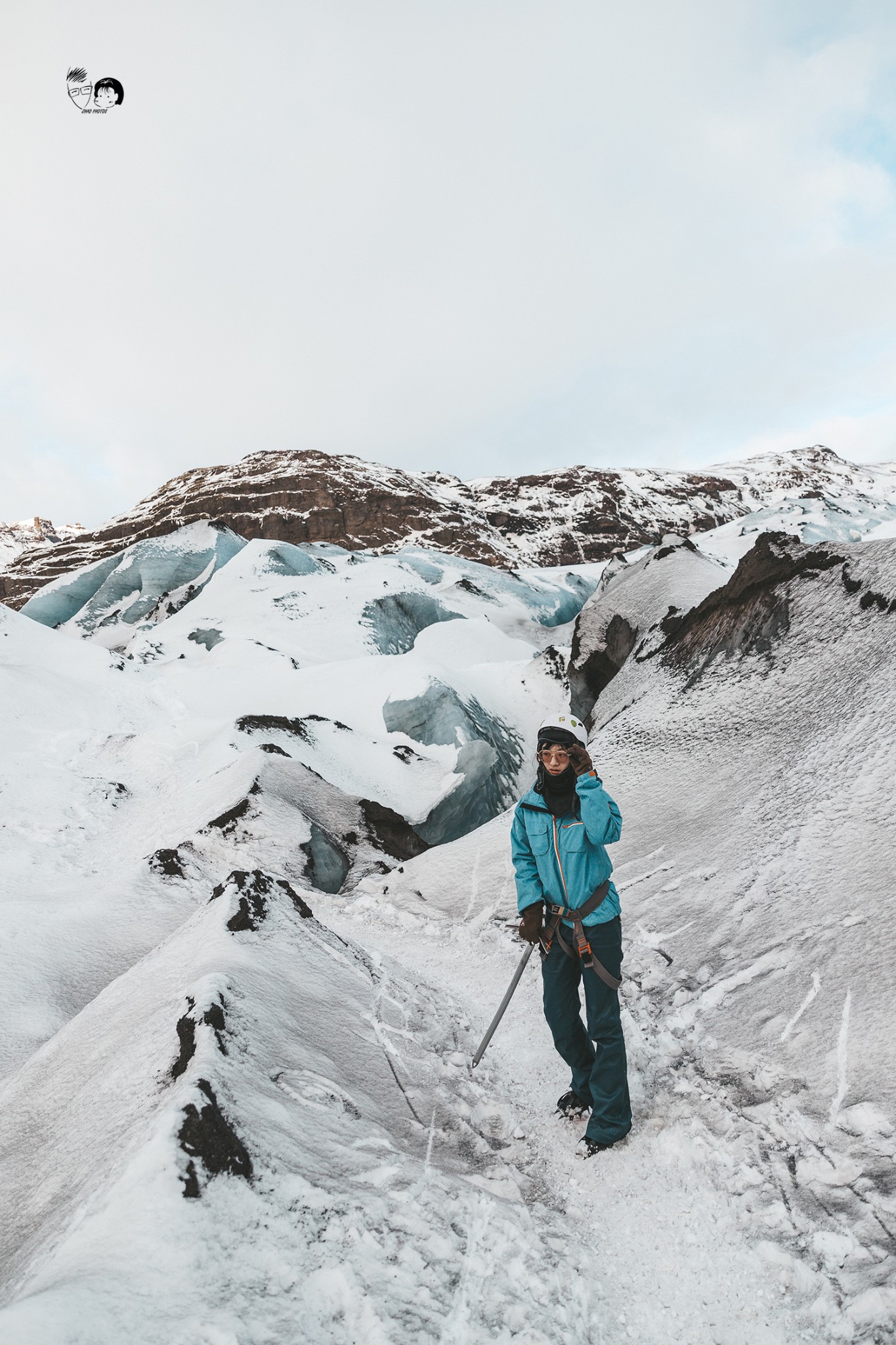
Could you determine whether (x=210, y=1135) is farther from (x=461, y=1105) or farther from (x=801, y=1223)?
(x=801, y=1223)

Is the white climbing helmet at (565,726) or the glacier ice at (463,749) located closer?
the white climbing helmet at (565,726)

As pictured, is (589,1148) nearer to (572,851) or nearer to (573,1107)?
(573,1107)

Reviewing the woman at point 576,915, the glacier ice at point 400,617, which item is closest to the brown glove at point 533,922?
the woman at point 576,915

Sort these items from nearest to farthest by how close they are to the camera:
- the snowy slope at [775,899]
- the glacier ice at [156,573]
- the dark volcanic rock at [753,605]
Result: the snowy slope at [775,899] < the dark volcanic rock at [753,605] < the glacier ice at [156,573]

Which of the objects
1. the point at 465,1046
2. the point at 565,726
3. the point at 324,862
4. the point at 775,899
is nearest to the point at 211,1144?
the point at 465,1046

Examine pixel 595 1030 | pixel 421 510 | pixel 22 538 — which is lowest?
pixel 595 1030

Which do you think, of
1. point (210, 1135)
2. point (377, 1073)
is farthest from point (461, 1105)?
point (210, 1135)

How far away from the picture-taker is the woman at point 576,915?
12.1 ft

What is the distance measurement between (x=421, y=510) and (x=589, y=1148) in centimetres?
9504

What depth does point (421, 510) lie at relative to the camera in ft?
312

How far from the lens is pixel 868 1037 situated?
148 inches

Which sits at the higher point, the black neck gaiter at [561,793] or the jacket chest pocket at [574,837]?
the black neck gaiter at [561,793]

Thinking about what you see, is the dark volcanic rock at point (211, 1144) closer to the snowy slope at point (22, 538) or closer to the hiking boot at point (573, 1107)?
the hiking boot at point (573, 1107)

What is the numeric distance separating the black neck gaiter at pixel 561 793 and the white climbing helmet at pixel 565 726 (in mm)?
213
